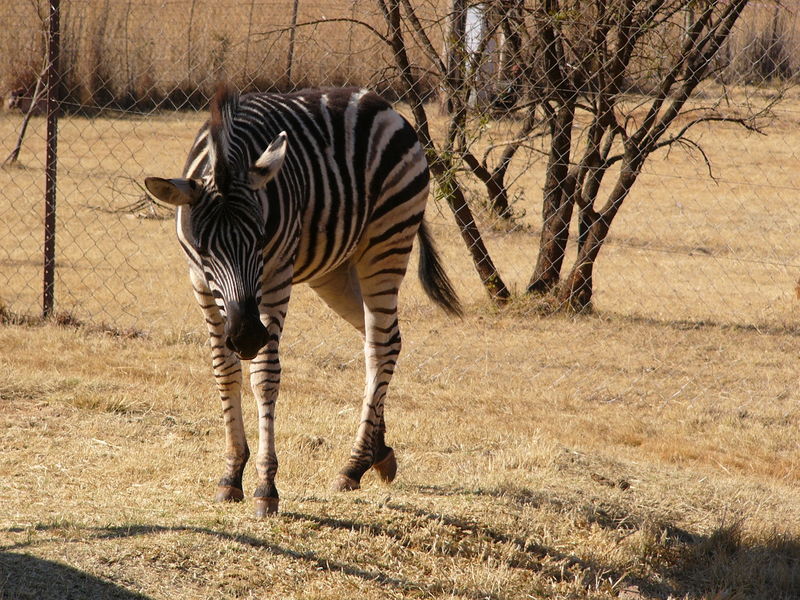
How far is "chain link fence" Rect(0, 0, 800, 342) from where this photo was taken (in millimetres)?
8312

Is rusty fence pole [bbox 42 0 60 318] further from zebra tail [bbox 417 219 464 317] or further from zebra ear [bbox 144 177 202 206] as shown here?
zebra ear [bbox 144 177 202 206]

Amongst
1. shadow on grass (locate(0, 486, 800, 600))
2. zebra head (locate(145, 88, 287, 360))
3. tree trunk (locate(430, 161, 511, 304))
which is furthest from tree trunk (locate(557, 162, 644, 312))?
zebra head (locate(145, 88, 287, 360))

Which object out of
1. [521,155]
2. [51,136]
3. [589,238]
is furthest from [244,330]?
[521,155]

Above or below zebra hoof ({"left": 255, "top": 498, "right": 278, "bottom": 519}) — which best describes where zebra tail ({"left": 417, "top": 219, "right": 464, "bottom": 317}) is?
above

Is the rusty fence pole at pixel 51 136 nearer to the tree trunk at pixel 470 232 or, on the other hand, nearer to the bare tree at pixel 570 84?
the bare tree at pixel 570 84

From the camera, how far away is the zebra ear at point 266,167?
13.0 feet

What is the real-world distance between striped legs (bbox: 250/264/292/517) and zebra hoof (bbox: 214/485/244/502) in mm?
297

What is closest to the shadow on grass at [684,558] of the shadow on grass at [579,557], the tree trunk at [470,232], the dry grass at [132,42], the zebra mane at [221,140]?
the shadow on grass at [579,557]

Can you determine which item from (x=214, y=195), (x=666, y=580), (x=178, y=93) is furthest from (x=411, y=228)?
(x=178, y=93)

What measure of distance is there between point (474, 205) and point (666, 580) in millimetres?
5953

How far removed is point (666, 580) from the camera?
4441 millimetres

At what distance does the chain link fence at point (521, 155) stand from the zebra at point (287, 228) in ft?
1.89

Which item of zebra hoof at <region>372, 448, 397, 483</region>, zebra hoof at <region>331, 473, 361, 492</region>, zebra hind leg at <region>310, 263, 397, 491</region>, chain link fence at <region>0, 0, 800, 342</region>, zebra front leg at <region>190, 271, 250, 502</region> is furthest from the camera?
chain link fence at <region>0, 0, 800, 342</region>

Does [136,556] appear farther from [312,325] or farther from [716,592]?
[312,325]
